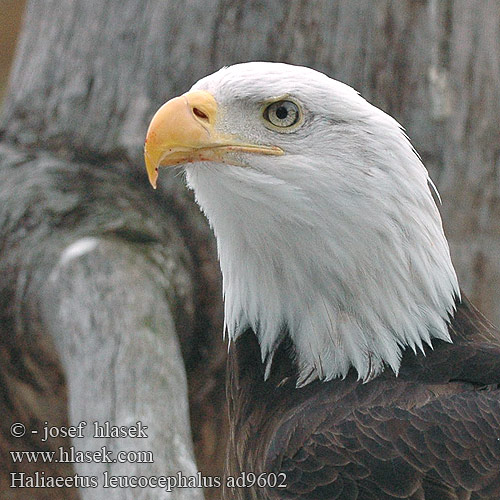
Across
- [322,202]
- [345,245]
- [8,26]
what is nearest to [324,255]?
[345,245]

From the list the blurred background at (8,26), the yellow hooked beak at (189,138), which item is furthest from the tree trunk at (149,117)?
the blurred background at (8,26)

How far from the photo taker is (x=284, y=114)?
112 inches

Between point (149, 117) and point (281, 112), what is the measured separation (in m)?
1.92

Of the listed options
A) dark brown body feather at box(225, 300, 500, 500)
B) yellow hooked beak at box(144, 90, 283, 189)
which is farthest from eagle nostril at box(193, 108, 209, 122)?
dark brown body feather at box(225, 300, 500, 500)

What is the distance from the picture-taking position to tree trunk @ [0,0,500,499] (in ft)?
14.1

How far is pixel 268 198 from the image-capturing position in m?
2.81

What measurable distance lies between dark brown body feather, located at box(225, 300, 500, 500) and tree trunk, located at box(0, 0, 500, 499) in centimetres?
141

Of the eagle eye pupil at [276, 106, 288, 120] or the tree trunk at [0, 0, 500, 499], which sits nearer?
the eagle eye pupil at [276, 106, 288, 120]

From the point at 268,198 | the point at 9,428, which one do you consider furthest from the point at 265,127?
the point at 9,428

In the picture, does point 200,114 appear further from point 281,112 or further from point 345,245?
point 345,245

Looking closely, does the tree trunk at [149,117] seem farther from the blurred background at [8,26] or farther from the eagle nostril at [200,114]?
the blurred background at [8,26]

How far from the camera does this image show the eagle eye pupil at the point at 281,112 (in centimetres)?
285

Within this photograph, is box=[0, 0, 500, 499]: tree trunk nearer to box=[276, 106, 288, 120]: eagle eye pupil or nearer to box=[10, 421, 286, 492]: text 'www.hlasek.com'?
box=[10, 421, 286, 492]: text 'www.hlasek.com'

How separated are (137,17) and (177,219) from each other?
113cm
